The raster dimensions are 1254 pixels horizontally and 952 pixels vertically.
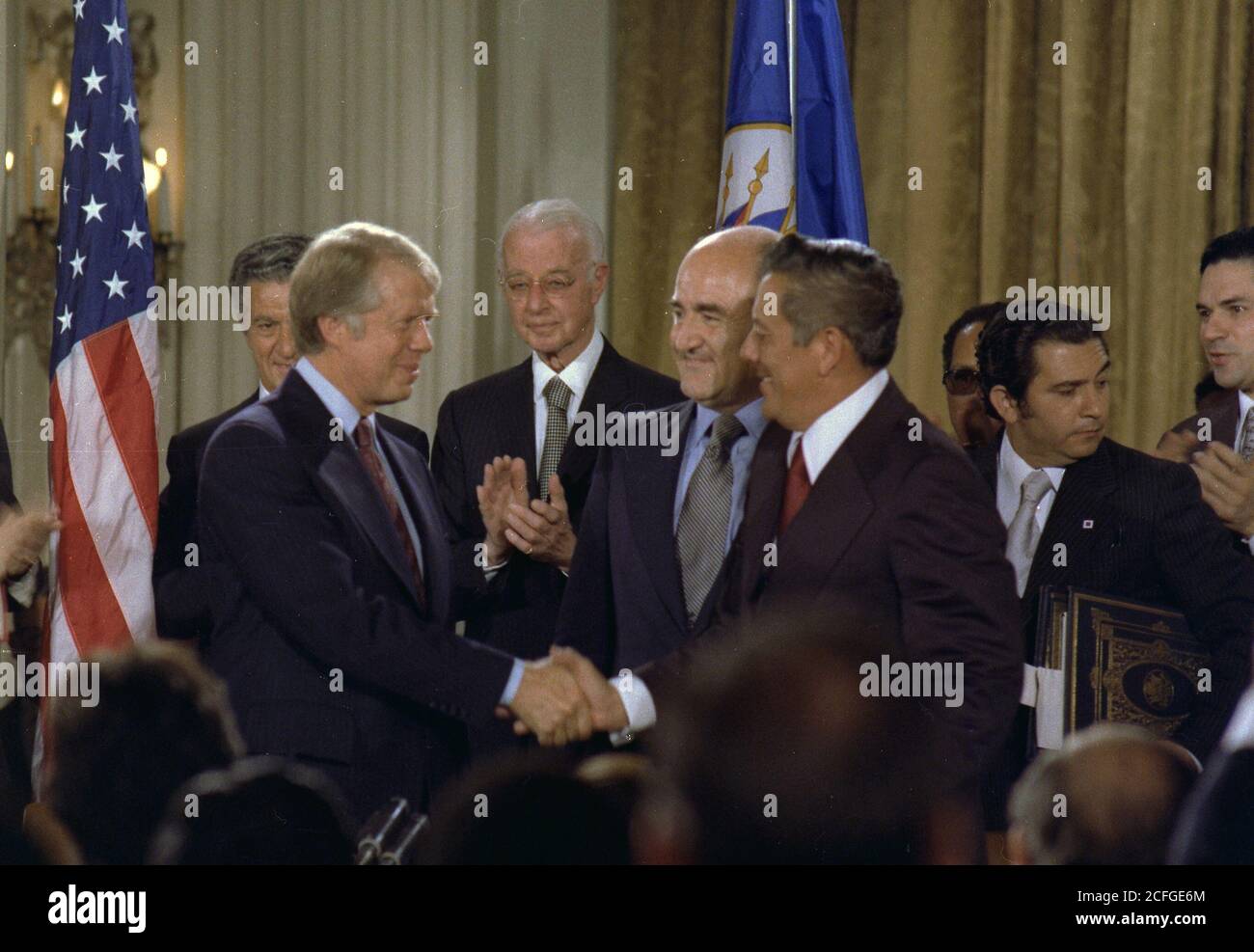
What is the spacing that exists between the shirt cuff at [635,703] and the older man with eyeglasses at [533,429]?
0.29 meters

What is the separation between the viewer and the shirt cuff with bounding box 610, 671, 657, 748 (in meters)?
4.01

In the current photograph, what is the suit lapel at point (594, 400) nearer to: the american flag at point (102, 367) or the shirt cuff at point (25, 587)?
the american flag at point (102, 367)

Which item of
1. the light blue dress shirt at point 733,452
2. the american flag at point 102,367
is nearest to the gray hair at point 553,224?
the light blue dress shirt at point 733,452

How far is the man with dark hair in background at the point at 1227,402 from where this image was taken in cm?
413

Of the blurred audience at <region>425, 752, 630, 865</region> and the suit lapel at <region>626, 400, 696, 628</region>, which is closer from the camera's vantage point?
the suit lapel at <region>626, 400, 696, 628</region>

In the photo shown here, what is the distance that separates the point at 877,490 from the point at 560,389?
1032 mm

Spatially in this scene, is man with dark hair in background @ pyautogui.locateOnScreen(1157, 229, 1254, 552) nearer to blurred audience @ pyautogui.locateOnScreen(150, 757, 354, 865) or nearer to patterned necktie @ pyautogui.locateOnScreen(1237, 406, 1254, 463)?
patterned necktie @ pyautogui.locateOnScreen(1237, 406, 1254, 463)

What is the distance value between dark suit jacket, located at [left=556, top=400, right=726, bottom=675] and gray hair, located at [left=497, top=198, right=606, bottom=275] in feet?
1.96

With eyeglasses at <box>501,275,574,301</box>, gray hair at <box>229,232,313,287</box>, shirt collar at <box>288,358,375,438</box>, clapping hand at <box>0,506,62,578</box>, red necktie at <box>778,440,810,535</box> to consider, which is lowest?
clapping hand at <box>0,506,62,578</box>

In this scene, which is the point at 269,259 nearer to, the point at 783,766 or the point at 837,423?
the point at 837,423

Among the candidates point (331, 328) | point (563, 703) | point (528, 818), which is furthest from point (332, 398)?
point (528, 818)

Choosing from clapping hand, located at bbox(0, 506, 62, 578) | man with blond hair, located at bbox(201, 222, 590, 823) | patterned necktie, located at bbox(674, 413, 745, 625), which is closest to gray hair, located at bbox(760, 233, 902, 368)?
patterned necktie, located at bbox(674, 413, 745, 625)

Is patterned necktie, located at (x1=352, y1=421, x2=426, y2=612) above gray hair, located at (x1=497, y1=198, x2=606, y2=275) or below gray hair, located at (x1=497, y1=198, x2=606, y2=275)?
below

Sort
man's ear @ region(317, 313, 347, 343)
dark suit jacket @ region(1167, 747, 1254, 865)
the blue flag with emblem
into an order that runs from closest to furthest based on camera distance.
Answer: dark suit jacket @ region(1167, 747, 1254, 865) < man's ear @ region(317, 313, 347, 343) < the blue flag with emblem
